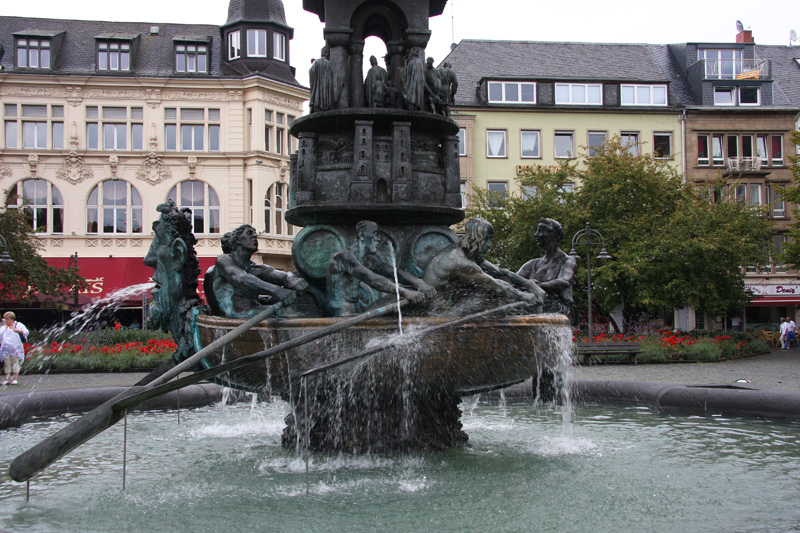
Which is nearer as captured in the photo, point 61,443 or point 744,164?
point 61,443

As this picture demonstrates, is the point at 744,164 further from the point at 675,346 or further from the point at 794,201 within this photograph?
the point at 675,346

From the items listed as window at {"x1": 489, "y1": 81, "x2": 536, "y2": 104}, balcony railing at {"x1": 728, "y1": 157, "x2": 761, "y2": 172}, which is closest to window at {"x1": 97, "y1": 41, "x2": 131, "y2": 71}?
window at {"x1": 489, "y1": 81, "x2": 536, "y2": 104}

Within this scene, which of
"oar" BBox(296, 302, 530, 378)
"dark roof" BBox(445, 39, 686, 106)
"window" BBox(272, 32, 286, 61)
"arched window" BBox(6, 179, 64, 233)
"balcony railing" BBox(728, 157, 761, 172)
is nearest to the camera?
"oar" BBox(296, 302, 530, 378)

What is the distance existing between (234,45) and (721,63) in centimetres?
2723

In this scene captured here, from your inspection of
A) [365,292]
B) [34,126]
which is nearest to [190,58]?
[34,126]

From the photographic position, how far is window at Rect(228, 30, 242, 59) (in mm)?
38562

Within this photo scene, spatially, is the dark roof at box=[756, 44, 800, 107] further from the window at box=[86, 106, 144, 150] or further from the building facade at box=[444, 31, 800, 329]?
the window at box=[86, 106, 144, 150]

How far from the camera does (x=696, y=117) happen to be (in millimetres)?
42344

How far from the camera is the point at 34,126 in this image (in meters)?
36.4

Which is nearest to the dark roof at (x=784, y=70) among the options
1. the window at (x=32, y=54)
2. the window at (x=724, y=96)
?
the window at (x=724, y=96)

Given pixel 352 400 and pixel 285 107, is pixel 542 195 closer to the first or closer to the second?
pixel 285 107

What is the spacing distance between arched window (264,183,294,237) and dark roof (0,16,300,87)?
5414 millimetres

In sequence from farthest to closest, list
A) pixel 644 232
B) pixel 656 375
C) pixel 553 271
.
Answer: pixel 644 232 → pixel 656 375 → pixel 553 271

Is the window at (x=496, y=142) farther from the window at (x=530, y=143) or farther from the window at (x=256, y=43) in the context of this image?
the window at (x=256, y=43)
